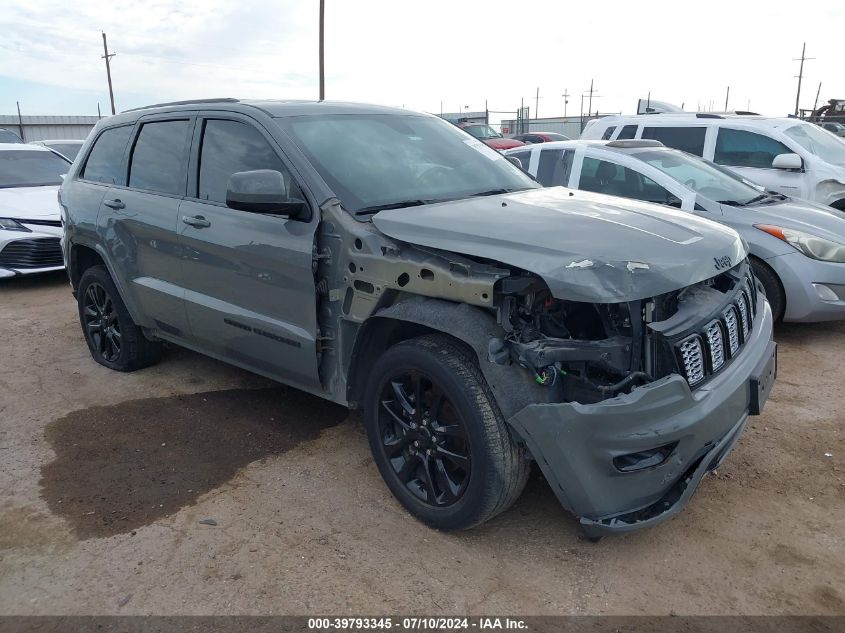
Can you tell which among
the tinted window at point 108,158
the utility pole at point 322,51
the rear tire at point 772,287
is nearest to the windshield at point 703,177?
the rear tire at point 772,287

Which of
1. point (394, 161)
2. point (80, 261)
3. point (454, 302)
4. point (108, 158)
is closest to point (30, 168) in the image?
point (80, 261)

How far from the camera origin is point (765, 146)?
8.08 m

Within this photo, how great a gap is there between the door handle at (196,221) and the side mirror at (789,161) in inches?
255

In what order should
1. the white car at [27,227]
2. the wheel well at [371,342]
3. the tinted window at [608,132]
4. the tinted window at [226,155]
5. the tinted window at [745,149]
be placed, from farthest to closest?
the tinted window at [608,132] → the tinted window at [745,149] → the white car at [27,227] → the tinted window at [226,155] → the wheel well at [371,342]

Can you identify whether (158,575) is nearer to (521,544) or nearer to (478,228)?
(521,544)

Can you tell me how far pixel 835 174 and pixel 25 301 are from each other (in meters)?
9.00

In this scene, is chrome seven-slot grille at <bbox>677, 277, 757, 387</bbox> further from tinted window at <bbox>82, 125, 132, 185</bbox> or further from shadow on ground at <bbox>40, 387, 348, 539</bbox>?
tinted window at <bbox>82, 125, 132, 185</bbox>

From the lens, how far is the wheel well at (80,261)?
5.17m

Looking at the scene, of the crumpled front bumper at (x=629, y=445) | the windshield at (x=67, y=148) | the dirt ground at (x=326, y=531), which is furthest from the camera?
the windshield at (x=67, y=148)

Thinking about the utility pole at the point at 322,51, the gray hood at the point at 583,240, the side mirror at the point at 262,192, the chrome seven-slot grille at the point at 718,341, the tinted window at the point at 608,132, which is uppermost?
the utility pole at the point at 322,51

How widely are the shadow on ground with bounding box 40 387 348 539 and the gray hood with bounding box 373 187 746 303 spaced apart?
1.64 m

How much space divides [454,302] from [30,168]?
8700 millimetres

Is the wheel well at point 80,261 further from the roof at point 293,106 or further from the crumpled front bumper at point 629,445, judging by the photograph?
the crumpled front bumper at point 629,445

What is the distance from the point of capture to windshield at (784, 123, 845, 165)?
816cm
